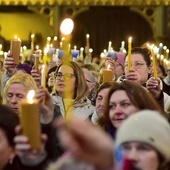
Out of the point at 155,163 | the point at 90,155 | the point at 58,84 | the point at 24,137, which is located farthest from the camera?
the point at 58,84

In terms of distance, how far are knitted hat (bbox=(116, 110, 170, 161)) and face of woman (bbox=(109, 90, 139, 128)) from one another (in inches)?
35.5

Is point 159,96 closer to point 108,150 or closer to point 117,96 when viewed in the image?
point 117,96

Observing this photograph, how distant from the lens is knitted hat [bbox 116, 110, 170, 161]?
2.75 metres

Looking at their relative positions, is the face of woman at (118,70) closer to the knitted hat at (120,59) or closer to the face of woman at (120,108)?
the knitted hat at (120,59)

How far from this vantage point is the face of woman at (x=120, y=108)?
3.83 meters

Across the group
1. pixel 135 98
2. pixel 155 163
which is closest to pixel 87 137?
pixel 155 163

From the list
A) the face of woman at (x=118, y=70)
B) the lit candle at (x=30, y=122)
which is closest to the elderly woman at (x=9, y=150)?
the lit candle at (x=30, y=122)

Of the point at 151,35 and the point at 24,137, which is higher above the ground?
the point at 151,35

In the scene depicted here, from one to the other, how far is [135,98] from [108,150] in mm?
1738

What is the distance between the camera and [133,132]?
9.05 ft

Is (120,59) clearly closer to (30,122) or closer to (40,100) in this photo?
(40,100)

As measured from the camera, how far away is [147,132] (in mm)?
2807

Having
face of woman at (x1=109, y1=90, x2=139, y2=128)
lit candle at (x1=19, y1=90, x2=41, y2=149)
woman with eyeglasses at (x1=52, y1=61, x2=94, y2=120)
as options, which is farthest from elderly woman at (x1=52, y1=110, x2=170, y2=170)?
woman with eyeglasses at (x1=52, y1=61, x2=94, y2=120)

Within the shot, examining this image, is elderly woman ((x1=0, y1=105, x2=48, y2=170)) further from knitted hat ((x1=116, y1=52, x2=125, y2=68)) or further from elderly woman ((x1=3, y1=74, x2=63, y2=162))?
knitted hat ((x1=116, y1=52, x2=125, y2=68))
